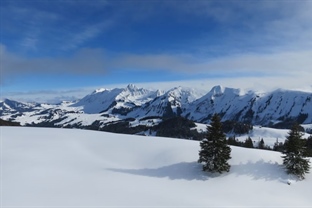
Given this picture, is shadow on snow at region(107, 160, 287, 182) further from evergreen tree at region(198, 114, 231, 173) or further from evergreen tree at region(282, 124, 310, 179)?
evergreen tree at region(282, 124, 310, 179)

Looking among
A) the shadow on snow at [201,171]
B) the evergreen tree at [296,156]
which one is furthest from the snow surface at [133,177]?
the evergreen tree at [296,156]

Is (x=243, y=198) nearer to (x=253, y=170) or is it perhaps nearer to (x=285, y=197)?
(x=285, y=197)

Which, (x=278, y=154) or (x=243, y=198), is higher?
(x=278, y=154)

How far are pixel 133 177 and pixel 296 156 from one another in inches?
694

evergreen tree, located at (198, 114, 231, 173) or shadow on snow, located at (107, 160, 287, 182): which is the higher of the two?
evergreen tree, located at (198, 114, 231, 173)

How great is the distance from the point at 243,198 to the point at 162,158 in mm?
11997

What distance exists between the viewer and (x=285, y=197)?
2669 cm

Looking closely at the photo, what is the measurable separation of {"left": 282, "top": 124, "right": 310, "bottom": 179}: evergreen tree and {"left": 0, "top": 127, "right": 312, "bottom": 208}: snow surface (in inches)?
35.6

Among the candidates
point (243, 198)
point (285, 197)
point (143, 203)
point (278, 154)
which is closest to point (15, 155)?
point (143, 203)

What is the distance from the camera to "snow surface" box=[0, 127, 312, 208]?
22.3 metres

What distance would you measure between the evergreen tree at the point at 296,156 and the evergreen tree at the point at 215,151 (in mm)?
6521

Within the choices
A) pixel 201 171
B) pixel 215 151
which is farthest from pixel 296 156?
pixel 201 171

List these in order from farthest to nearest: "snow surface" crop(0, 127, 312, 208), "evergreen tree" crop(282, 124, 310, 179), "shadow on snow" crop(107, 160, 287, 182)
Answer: "evergreen tree" crop(282, 124, 310, 179), "shadow on snow" crop(107, 160, 287, 182), "snow surface" crop(0, 127, 312, 208)

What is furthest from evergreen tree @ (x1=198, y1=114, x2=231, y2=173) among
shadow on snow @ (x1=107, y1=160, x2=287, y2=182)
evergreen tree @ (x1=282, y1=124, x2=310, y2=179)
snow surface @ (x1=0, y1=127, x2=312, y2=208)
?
evergreen tree @ (x1=282, y1=124, x2=310, y2=179)
